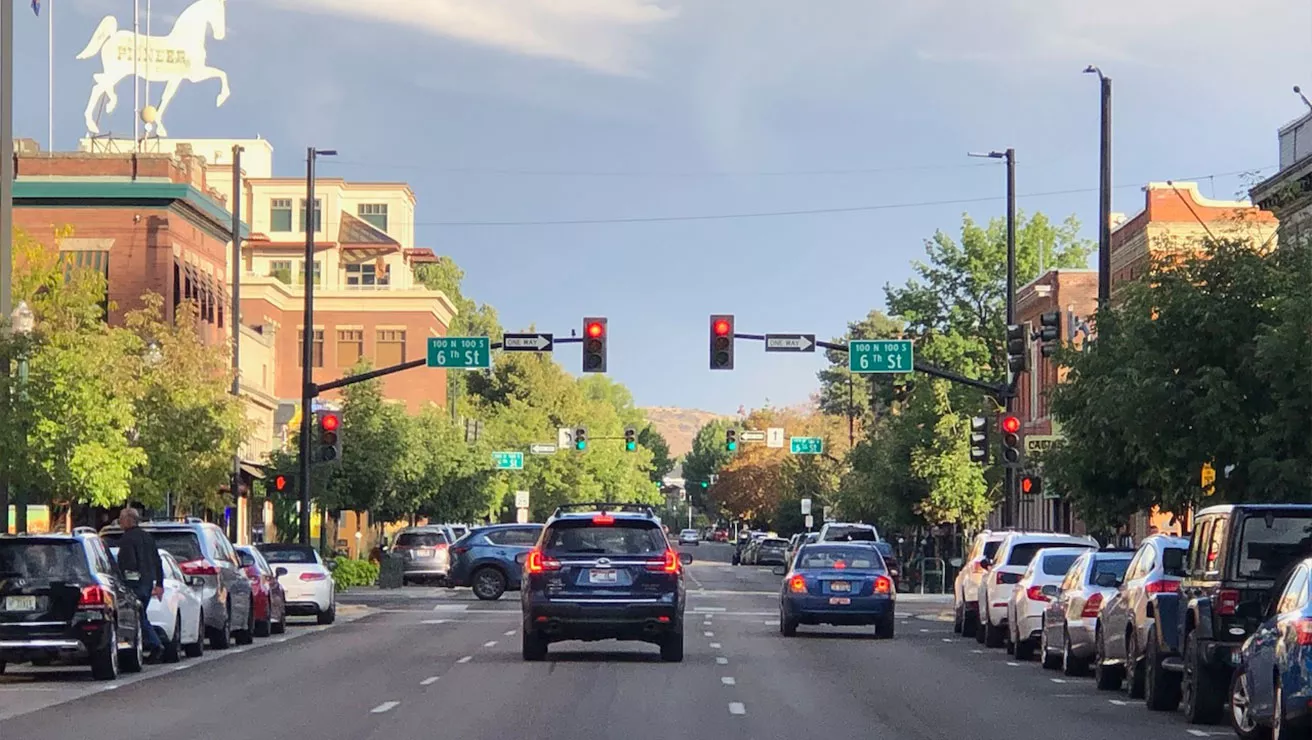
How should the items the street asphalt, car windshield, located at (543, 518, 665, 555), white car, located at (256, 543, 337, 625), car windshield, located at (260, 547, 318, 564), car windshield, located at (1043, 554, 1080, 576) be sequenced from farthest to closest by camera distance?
car windshield, located at (260, 547, 318, 564)
white car, located at (256, 543, 337, 625)
car windshield, located at (1043, 554, 1080, 576)
car windshield, located at (543, 518, 665, 555)
the street asphalt

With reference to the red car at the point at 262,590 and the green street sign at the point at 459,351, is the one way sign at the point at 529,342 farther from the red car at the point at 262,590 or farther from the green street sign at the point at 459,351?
the red car at the point at 262,590

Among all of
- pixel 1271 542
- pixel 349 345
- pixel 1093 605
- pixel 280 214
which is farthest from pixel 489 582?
pixel 280 214

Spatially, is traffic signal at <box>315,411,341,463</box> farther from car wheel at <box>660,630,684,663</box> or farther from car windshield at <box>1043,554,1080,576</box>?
car wheel at <box>660,630,684,663</box>

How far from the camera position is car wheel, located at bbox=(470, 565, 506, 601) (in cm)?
5131

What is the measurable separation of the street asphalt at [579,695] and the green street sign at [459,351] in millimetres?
17836

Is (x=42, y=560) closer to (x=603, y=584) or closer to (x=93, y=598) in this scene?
(x=93, y=598)

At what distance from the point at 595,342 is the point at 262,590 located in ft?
42.3

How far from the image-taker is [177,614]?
28.2 metres

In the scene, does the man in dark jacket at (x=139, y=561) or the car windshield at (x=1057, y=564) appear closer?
the man in dark jacket at (x=139, y=561)

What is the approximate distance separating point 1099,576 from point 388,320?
85.7 meters

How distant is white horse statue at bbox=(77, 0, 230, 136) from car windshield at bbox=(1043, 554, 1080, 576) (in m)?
44.2

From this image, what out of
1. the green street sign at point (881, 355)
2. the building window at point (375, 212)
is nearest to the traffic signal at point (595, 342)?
the green street sign at point (881, 355)

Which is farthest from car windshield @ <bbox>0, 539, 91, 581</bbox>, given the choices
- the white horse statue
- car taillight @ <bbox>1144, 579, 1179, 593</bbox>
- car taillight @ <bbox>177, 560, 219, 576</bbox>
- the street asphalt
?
the white horse statue

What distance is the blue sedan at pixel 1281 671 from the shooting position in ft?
49.8
